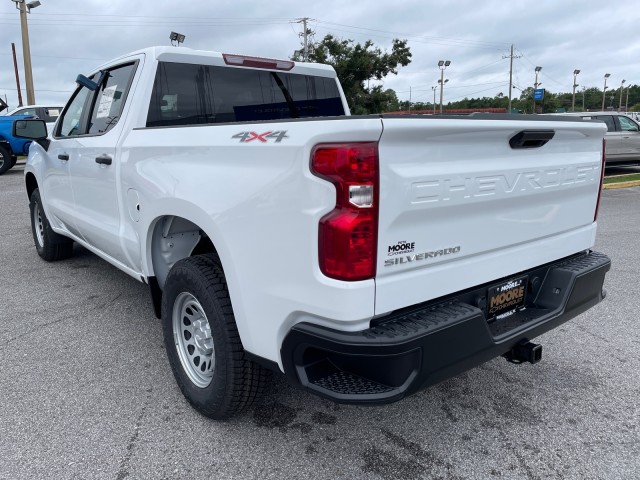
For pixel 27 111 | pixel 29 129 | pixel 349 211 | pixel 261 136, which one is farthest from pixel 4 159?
pixel 349 211

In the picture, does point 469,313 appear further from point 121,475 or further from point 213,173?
point 121,475

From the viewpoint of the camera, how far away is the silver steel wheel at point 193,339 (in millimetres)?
2764

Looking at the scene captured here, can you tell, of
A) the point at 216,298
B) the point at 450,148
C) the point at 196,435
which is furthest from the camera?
the point at 196,435

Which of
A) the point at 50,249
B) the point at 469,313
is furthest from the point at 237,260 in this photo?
the point at 50,249

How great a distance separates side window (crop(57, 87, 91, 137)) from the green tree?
81.2ft

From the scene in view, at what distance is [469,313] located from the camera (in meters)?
2.12

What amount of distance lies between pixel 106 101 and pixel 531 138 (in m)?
2.98

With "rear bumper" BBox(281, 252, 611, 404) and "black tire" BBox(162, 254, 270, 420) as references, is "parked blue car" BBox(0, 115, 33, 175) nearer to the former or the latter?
"black tire" BBox(162, 254, 270, 420)

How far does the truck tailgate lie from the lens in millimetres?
1949

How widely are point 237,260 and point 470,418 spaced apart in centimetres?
153

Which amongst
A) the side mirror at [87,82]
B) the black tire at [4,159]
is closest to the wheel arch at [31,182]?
the side mirror at [87,82]

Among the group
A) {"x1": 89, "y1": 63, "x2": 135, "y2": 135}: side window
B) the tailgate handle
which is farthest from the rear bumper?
{"x1": 89, "y1": 63, "x2": 135, "y2": 135}: side window

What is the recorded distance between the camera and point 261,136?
214cm

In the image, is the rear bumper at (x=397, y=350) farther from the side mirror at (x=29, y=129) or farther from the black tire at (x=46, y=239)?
the black tire at (x=46, y=239)
